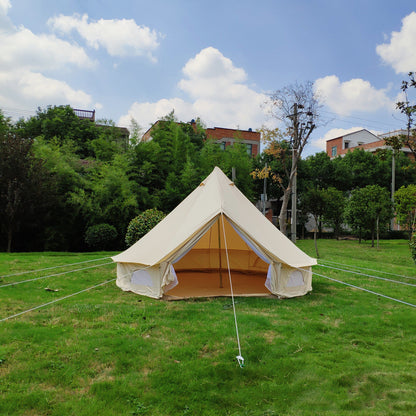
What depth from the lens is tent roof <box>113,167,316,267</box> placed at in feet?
16.4

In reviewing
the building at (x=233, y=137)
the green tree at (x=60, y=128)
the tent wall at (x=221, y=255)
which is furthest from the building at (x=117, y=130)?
the tent wall at (x=221, y=255)

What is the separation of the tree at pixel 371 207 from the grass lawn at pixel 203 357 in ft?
36.6

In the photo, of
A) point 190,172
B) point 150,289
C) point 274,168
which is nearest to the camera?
point 150,289

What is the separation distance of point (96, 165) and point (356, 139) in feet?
90.2

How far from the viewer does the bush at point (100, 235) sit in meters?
11.2

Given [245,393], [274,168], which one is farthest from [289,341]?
[274,168]

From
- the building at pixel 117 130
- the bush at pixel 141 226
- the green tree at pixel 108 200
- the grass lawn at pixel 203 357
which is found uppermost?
the building at pixel 117 130

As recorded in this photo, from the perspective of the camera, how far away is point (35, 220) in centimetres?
1115

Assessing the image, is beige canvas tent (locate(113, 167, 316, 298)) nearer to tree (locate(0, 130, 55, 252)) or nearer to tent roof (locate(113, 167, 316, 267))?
tent roof (locate(113, 167, 316, 267))

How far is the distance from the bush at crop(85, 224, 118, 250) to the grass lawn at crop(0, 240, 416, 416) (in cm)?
637

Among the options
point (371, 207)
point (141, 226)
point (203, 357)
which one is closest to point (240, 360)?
point (203, 357)

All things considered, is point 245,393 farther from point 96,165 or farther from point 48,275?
point 96,165

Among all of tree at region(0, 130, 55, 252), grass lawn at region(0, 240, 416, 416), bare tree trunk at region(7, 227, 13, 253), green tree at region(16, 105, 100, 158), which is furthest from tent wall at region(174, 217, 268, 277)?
green tree at region(16, 105, 100, 158)

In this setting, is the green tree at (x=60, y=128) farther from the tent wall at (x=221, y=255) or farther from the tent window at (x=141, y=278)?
the tent window at (x=141, y=278)
